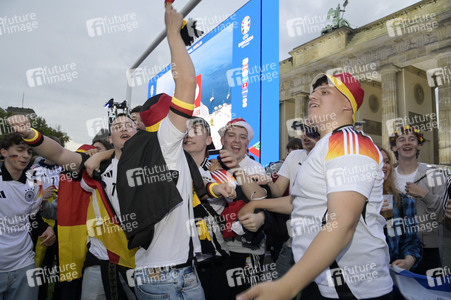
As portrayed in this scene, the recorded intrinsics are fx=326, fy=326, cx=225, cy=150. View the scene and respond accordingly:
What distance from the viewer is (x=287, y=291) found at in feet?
4.55

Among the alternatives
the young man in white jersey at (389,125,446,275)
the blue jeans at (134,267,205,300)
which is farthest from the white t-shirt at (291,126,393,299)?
the young man in white jersey at (389,125,446,275)

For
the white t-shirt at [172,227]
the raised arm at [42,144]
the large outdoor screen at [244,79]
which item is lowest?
the white t-shirt at [172,227]

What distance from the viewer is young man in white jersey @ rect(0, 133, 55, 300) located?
3914 mm

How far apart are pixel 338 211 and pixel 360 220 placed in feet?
1.35

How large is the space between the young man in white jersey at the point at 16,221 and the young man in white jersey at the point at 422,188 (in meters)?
4.79

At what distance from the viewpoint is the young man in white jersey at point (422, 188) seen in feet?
13.6

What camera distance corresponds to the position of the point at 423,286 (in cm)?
295

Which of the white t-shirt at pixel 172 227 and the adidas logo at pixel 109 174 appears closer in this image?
the white t-shirt at pixel 172 227

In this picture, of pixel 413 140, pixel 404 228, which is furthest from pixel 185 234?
pixel 413 140

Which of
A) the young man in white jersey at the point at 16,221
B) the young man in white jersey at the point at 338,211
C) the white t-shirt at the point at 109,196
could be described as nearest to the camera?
the young man in white jersey at the point at 338,211

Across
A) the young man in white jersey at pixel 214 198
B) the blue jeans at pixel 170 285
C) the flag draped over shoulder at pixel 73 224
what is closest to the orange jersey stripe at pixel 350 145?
the blue jeans at pixel 170 285

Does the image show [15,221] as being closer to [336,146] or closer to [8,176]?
[8,176]

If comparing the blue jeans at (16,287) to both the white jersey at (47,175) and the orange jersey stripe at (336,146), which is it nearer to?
the white jersey at (47,175)

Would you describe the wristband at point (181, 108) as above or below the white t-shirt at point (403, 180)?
above
